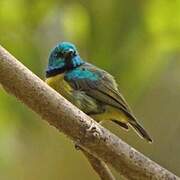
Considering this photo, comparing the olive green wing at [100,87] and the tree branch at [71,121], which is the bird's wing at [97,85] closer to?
the olive green wing at [100,87]

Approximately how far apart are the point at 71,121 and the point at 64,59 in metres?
0.90

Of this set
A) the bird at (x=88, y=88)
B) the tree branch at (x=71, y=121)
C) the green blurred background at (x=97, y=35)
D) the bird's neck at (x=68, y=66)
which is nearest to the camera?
the tree branch at (x=71, y=121)

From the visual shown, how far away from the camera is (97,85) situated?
239 centimetres

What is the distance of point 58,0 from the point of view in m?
2.49

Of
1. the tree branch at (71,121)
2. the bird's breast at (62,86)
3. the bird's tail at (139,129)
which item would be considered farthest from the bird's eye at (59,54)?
the tree branch at (71,121)

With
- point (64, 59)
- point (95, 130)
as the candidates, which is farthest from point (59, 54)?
point (95, 130)

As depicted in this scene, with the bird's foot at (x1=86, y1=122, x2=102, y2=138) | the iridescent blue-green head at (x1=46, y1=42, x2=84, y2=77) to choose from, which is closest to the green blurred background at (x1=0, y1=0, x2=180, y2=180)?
the iridescent blue-green head at (x1=46, y1=42, x2=84, y2=77)

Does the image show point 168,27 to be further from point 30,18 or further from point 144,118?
point 144,118

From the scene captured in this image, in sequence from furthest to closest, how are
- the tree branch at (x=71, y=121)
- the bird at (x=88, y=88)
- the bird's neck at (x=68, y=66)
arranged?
1. the bird's neck at (x=68, y=66)
2. the bird at (x=88, y=88)
3. the tree branch at (x=71, y=121)

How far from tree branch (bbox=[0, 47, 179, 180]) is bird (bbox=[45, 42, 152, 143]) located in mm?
602

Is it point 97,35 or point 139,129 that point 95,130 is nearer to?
point 97,35

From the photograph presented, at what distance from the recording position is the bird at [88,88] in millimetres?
2314

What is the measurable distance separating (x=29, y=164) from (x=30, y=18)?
193cm

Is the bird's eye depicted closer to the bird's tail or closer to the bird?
the bird
